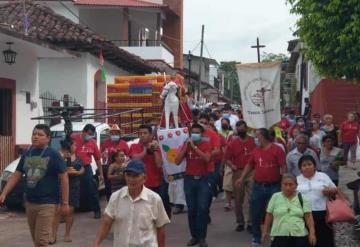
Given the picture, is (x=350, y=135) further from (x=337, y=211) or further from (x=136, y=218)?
(x=136, y=218)

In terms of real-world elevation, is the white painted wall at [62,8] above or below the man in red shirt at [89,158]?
above

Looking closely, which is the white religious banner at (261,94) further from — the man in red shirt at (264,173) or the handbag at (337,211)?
the handbag at (337,211)

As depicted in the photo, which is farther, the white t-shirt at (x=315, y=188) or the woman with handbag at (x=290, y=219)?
the white t-shirt at (x=315, y=188)

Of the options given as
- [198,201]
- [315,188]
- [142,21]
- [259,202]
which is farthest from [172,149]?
[142,21]

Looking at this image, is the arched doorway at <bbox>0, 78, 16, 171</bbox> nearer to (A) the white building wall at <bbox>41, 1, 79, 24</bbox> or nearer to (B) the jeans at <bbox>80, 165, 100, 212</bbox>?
(B) the jeans at <bbox>80, 165, 100, 212</bbox>

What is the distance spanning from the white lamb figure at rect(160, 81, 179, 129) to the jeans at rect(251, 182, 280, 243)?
11.1ft

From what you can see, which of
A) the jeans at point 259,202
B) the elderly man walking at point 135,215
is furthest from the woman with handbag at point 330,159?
the elderly man walking at point 135,215

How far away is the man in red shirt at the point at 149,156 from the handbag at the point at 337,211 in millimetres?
2784

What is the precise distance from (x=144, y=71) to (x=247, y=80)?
20.5 meters

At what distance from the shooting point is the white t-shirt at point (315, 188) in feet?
28.5

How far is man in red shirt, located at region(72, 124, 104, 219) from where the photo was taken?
12.9 m

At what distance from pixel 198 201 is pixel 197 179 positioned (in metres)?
0.32

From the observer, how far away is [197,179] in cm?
1033

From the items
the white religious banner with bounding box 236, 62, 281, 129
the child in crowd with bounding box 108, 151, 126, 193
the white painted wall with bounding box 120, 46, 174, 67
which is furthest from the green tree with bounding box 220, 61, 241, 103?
the white religious banner with bounding box 236, 62, 281, 129
